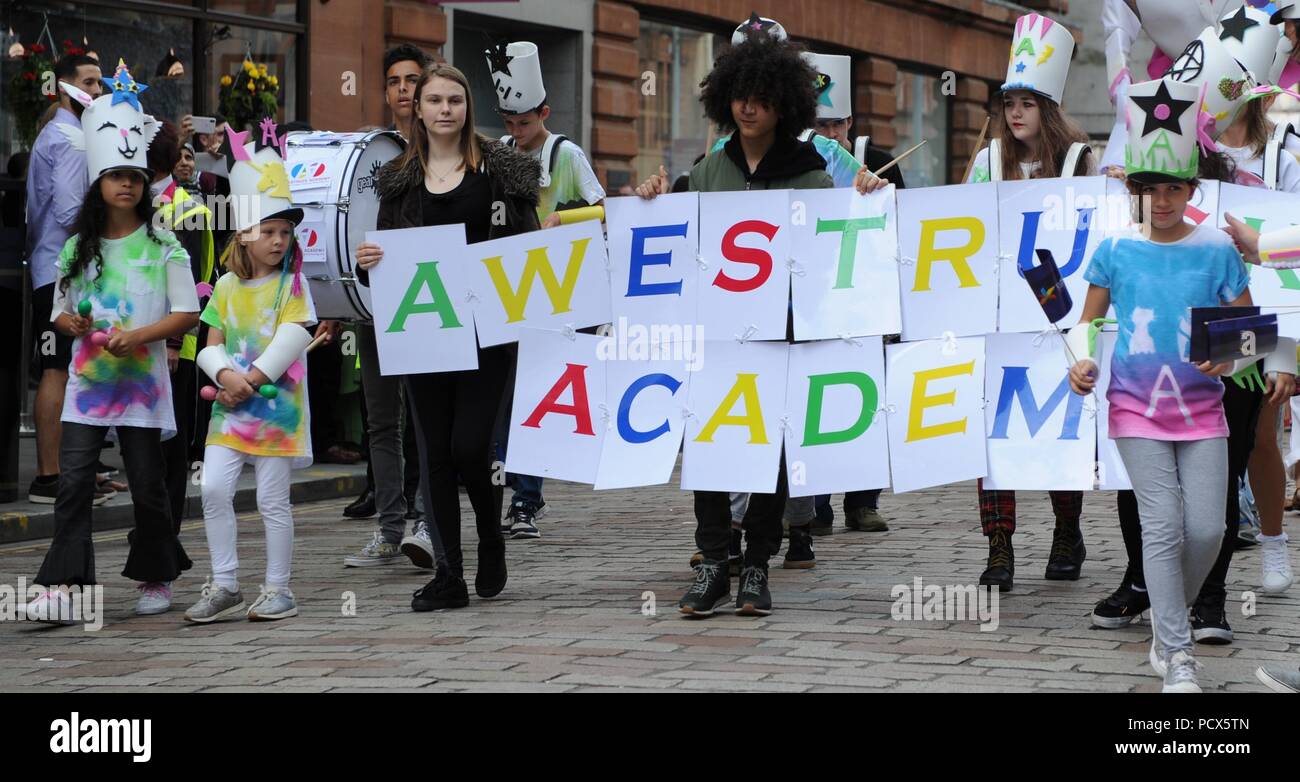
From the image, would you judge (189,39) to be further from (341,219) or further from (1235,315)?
Result: (1235,315)

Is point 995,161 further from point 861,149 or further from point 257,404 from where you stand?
point 257,404

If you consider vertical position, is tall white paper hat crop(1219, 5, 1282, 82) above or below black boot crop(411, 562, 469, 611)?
above

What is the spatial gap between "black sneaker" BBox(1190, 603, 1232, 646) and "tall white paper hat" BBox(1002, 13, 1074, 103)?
2.42 metres

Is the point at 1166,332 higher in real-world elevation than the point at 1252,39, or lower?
lower

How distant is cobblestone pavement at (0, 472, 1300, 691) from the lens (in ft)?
19.8

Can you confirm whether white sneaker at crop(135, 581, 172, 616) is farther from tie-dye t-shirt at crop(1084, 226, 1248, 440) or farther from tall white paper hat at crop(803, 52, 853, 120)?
tall white paper hat at crop(803, 52, 853, 120)

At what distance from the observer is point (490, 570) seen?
7.68 meters

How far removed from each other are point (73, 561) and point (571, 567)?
89.9 inches

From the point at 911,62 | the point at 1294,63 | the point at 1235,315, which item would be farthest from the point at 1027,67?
the point at 911,62

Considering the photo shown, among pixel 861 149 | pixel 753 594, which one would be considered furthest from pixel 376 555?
pixel 861 149

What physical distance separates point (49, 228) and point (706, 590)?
5.46 m

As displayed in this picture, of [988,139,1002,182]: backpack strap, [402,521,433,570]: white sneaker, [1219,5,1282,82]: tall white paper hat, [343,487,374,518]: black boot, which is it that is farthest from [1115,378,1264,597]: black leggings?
[343,487,374,518]: black boot

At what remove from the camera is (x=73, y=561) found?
24.3 ft

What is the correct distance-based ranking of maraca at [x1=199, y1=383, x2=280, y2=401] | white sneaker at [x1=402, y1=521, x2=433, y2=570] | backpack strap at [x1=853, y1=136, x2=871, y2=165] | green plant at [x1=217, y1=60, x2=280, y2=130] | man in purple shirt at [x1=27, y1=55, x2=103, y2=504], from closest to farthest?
maraca at [x1=199, y1=383, x2=280, y2=401] → white sneaker at [x1=402, y1=521, x2=433, y2=570] → backpack strap at [x1=853, y1=136, x2=871, y2=165] → man in purple shirt at [x1=27, y1=55, x2=103, y2=504] → green plant at [x1=217, y1=60, x2=280, y2=130]
